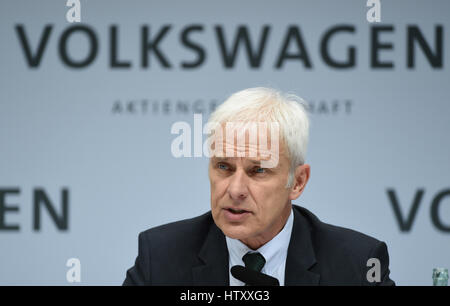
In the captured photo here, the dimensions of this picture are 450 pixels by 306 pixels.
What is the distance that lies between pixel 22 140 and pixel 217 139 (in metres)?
1.98

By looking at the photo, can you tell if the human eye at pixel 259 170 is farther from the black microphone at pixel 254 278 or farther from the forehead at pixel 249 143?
the black microphone at pixel 254 278

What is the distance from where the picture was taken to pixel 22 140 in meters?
3.61

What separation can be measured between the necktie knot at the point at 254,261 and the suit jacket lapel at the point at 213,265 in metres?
0.07

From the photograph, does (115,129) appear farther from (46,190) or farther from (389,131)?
(389,131)

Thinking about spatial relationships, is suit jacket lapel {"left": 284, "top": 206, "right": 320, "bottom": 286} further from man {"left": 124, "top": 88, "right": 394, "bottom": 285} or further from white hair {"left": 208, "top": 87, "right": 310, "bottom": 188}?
white hair {"left": 208, "top": 87, "right": 310, "bottom": 188}

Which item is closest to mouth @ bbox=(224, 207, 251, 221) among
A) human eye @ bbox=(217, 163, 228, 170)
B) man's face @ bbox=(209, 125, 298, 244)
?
man's face @ bbox=(209, 125, 298, 244)

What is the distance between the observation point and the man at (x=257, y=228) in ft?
6.31

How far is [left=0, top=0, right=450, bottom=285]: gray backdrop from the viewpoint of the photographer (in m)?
3.52

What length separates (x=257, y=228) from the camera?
1958mm

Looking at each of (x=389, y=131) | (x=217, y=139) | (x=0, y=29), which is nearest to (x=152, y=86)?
(x=0, y=29)

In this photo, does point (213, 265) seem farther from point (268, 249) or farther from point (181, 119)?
point (181, 119)

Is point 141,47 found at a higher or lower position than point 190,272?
higher

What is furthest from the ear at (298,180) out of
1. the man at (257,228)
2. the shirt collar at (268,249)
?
the shirt collar at (268,249)

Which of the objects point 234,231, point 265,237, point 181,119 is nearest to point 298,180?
point 265,237
